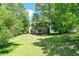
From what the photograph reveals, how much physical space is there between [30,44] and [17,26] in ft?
1.40

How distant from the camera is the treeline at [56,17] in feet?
13.2

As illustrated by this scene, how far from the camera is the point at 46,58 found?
3.84 meters

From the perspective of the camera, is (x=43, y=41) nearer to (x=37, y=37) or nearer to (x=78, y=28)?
(x=37, y=37)

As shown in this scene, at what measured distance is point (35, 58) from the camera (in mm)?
3834

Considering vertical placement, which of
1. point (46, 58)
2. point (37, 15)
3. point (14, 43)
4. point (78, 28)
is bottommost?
Answer: point (46, 58)

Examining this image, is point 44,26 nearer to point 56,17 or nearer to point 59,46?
point 56,17

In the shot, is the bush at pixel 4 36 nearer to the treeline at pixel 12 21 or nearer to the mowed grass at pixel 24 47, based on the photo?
the treeline at pixel 12 21

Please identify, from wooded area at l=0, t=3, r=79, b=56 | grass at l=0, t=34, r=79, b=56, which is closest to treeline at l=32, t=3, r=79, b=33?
wooded area at l=0, t=3, r=79, b=56

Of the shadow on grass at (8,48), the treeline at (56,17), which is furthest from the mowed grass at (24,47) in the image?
the treeline at (56,17)

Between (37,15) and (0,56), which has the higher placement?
(37,15)

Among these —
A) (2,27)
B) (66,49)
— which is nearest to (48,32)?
(66,49)

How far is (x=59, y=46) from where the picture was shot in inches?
159

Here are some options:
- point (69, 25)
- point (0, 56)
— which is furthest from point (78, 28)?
point (0, 56)

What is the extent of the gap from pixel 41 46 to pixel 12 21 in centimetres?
72
